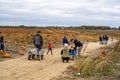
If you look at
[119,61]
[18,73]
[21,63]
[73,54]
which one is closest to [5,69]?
[18,73]

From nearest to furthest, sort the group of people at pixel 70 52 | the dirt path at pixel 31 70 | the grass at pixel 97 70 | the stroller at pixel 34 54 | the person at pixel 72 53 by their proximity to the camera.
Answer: the dirt path at pixel 31 70
the grass at pixel 97 70
the group of people at pixel 70 52
the stroller at pixel 34 54
the person at pixel 72 53

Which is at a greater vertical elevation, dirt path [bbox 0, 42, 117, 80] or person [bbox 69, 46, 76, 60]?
person [bbox 69, 46, 76, 60]

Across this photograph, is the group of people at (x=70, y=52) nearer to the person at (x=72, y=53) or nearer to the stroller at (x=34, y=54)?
the person at (x=72, y=53)

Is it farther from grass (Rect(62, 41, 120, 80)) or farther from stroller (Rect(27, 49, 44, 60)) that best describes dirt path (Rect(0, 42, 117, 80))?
grass (Rect(62, 41, 120, 80))

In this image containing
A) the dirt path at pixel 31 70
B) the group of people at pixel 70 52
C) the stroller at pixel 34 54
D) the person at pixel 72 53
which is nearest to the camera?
the dirt path at pixel 31 70

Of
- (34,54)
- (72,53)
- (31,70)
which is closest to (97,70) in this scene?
(31,70)

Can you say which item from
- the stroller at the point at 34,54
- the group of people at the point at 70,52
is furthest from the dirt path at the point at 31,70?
the stroller at the point at 34,54

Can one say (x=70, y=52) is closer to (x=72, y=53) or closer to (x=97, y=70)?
(x=72, y=53)

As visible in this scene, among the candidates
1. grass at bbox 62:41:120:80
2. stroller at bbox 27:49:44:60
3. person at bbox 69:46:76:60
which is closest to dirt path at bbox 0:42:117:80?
stroller at bbox 27:49:44:60

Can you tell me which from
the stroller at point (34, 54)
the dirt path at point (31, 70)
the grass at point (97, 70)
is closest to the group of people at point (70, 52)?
the dirt path at point (31, 70)

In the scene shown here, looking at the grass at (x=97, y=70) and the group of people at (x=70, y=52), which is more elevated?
the group of people at (x=70, y=52)

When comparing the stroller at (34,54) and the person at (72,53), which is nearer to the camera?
the stroller at (34,54)

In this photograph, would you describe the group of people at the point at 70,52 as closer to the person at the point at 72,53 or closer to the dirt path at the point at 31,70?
the person at the point at 72,53

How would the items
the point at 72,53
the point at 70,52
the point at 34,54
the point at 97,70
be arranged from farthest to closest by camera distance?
the point at 72,53, the point at 70,52, the point at 34,54, the point at 97,70
